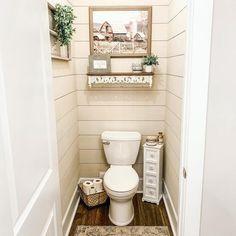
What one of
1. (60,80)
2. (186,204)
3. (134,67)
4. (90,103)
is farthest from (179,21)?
(186,204)

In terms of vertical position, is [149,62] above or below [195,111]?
above

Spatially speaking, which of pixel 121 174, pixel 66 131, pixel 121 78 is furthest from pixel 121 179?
pixel 121 78

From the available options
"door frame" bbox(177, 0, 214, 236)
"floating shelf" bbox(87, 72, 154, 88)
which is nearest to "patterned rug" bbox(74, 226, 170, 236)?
"door frame" bbox(177, 0, 214, 236)

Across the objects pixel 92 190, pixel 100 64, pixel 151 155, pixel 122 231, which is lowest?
pixel 122 231

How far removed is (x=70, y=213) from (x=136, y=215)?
653 millimetres

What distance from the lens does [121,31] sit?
2465mm

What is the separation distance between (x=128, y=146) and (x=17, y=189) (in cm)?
183

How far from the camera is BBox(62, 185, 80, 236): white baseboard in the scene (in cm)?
205

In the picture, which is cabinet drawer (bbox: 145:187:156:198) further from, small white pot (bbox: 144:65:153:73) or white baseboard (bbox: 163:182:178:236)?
small white pot (bbox: 144:65:153:73)

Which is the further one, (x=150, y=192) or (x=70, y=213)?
(x=150, y=192)

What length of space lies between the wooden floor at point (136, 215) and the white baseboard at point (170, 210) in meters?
0.05

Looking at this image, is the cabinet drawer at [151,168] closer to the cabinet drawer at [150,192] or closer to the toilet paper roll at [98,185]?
the cabinet drawer at [150,192]

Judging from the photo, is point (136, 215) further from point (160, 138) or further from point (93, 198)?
point (160, 138)

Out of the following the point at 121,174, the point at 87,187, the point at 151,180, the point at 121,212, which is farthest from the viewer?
the point at 151,180
